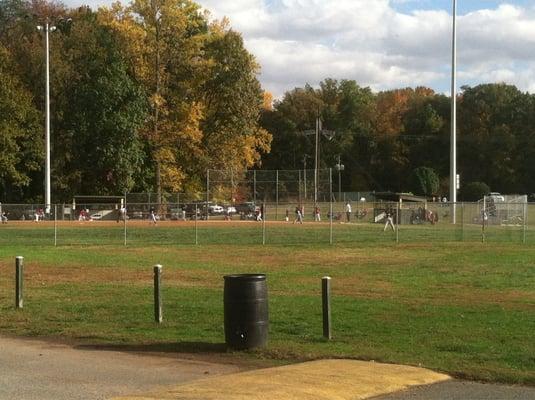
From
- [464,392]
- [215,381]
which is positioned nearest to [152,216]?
[215,381]

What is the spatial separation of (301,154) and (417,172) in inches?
776

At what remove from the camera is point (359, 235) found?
41.5m

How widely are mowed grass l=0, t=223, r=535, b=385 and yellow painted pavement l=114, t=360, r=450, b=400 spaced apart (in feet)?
2.16

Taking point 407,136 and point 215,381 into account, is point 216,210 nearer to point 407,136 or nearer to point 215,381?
point 215,381

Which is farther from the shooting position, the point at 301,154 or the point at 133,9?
the point at 301,154

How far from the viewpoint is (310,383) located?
795cm

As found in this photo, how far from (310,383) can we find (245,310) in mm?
2285

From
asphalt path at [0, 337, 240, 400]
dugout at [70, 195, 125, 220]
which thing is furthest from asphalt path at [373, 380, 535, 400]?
dugout at [70, 195, 125, 220]

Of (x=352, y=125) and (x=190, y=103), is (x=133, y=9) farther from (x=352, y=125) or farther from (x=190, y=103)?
(x=352, y=125)

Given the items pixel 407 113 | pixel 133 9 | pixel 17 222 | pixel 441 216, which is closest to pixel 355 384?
pixel 17 222

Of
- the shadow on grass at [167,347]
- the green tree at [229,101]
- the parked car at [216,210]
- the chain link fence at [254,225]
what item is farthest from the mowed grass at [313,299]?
the green tree at [229,101]

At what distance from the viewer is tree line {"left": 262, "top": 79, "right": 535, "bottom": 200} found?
112 metres

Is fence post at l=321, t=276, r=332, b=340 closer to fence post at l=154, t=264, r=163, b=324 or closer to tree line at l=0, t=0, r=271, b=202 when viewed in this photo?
fence post at l=154, t=264, r=163, b=324

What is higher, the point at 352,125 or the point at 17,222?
the point at 352,125
